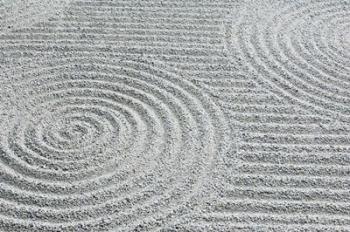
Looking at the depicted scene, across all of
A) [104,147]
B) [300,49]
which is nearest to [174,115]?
[104,147]

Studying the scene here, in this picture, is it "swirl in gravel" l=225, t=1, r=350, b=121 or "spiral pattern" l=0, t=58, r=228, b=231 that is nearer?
"spiral pattern" l=0, t=58, r=228, b=231

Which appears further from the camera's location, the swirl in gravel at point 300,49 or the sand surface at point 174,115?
the swirl in gravel at point 300,49

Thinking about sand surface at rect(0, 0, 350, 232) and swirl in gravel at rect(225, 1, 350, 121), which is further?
swirl in gravel at rect(225, 1, 350, 121)

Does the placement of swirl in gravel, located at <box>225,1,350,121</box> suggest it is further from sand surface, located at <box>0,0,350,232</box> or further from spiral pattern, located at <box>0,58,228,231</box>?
spiral pattern, located at <box>0,58,228,231</box>

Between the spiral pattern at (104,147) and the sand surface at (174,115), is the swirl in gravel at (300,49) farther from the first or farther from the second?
the spiral pattern at (104,147)

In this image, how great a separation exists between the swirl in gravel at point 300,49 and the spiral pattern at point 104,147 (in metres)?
0.45

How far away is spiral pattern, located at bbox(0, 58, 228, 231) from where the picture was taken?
207cm

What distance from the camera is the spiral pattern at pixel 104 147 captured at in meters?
2.07

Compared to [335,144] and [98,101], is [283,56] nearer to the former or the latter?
[335,144]

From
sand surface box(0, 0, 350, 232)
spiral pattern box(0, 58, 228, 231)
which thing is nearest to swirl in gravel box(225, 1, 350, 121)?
sand surface box(0, 0, 350, 232)

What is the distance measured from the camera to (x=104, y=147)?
7.75 feet

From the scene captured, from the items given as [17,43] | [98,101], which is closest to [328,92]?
[98,101]

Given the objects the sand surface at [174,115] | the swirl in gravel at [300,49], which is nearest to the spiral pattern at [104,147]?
the sand surface at [174,115]

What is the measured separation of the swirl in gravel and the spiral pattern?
0.45m
